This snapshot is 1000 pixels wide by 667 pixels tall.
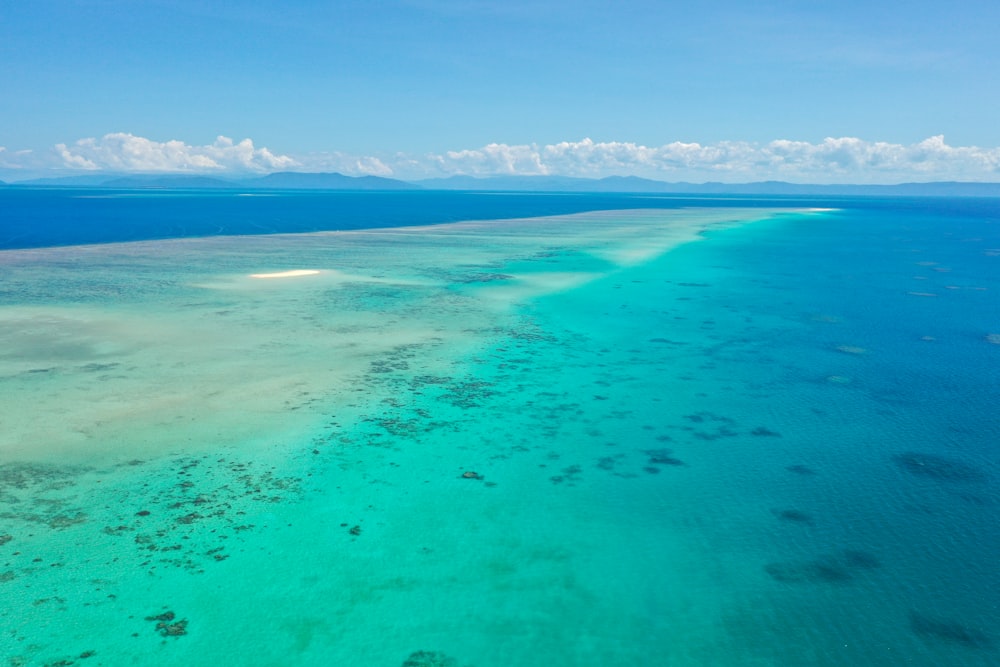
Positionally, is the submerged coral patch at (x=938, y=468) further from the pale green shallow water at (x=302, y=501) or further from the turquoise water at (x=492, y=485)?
the pale green shallow water at (x=302, y=501)

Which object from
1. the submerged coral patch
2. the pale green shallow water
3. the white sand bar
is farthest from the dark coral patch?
the white sand bar

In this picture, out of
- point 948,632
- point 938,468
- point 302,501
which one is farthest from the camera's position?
point 938,468

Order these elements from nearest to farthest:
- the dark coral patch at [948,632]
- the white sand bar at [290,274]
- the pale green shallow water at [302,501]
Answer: the dark coral patch at [948,632] < the pale green shallow water at [302,501] < the white sand bar at [290,274]

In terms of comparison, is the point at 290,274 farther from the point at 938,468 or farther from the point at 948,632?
the point at 948,632

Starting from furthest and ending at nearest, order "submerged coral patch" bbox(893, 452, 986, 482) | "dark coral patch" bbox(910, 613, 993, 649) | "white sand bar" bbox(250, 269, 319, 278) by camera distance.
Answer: "white sand bar" bbox(250, 269, 319, 278)
"submerged coral patch" bbox(893, 452, 986, 482)
"dark coral patch" bbox(910, 613, 993, 649)

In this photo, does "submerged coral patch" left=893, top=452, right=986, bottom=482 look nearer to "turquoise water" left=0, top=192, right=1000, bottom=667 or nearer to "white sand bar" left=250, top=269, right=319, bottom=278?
"turquoise water" left=0, top=192, right=1000, bottom=667

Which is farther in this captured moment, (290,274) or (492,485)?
(290,274)

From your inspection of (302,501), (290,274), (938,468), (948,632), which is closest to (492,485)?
(302,501)

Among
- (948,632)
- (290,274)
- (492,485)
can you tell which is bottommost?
(948,632)

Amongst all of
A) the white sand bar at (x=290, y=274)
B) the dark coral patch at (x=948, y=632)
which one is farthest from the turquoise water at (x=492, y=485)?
the white sand bar at (x=290, y=274)
